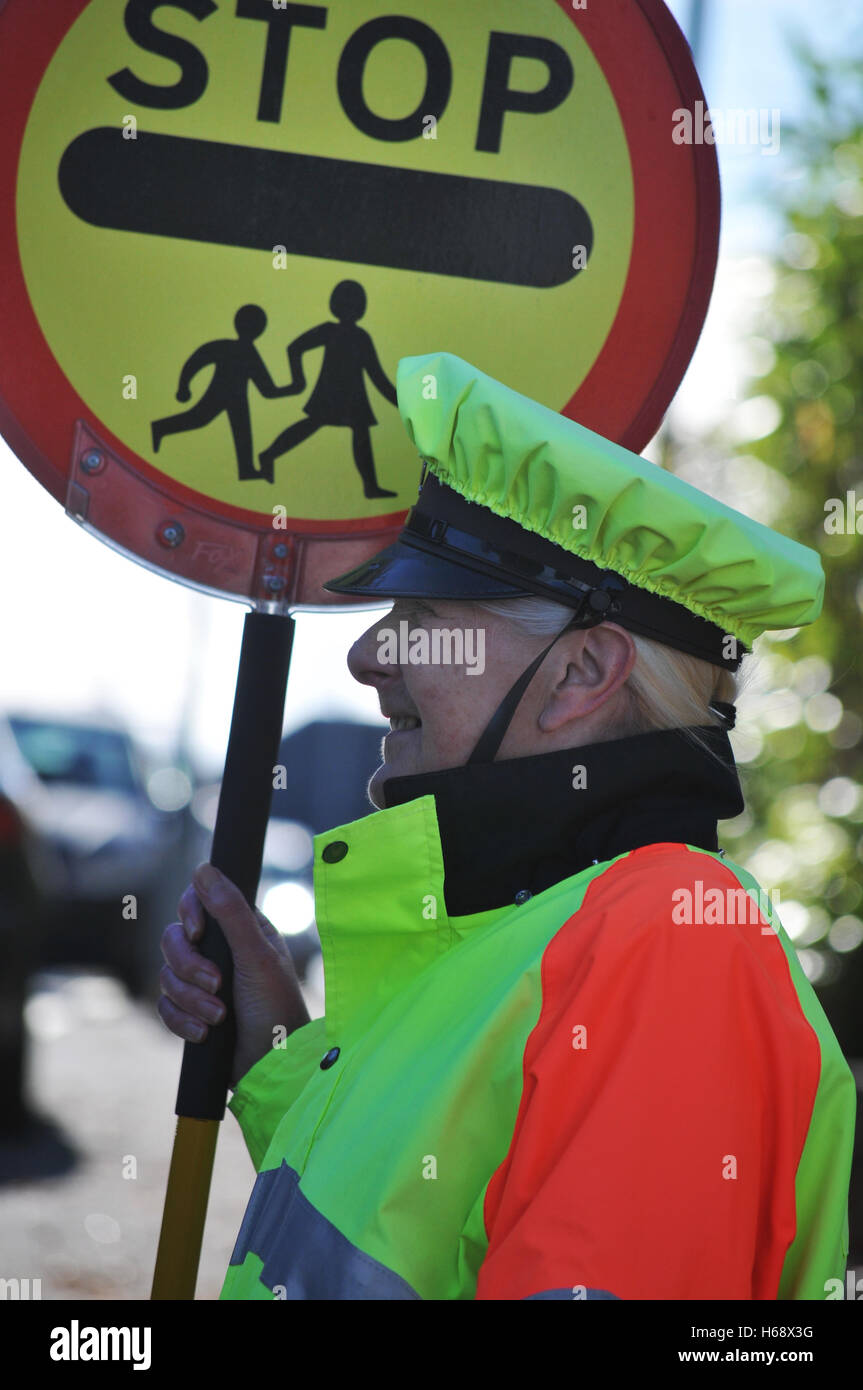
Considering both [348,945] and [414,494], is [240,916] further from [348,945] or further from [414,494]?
[414,494]

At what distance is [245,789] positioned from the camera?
1964 mm

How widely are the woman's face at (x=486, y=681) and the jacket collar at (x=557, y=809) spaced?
64 millimetres

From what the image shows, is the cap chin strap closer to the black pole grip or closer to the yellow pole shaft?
the black pole grip

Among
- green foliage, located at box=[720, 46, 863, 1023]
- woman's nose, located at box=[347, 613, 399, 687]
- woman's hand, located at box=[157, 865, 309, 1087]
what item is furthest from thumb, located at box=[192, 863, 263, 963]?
green foliage, located at box=[720, 46, 863, 1023]

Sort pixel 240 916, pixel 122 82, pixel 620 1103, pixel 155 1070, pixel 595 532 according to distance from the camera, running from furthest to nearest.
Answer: pixel 155 1070 < pixel 240 916 < pixel 122 82 < pixel 595 532 < pixel 620 1103

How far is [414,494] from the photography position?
210cm

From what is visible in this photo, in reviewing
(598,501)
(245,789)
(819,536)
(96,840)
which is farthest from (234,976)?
(96,840)

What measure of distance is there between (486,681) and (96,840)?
40.0 feet

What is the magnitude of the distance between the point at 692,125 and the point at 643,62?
0.10 meters

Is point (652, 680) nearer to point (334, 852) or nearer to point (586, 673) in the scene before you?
point (586, 673)

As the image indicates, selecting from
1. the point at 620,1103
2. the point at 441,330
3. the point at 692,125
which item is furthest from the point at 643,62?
the point at 620,1103

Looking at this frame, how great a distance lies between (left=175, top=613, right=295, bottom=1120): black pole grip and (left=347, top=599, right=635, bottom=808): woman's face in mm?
160

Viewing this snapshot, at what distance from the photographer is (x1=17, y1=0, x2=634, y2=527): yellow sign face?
194 centimetres

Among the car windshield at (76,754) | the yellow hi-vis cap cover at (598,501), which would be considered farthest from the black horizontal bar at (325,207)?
the car windshield at (76,754)
